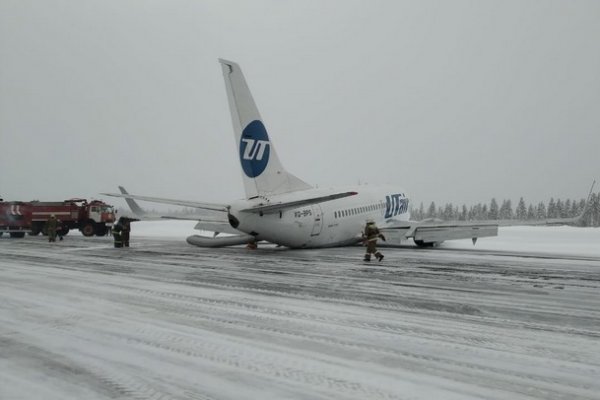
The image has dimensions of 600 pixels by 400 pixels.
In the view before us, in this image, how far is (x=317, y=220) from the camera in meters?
21.4

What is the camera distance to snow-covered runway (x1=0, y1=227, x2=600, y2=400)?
14.9ft

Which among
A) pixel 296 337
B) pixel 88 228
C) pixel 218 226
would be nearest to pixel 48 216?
pixel 88 228

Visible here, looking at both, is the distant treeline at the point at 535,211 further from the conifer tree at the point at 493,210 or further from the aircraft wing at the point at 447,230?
the aircraft wing at the point at 447,230

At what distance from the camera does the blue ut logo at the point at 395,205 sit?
2986 centimetres

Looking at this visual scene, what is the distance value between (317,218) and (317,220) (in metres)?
0.09

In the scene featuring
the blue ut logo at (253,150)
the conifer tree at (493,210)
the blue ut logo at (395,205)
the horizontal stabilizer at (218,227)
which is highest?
the conifer tree at (493,210)

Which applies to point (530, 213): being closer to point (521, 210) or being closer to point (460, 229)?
point (521, 210)

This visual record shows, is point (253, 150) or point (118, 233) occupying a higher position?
point (253, 150)

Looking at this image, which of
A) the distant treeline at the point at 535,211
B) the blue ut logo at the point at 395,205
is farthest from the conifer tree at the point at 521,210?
the blue ut logo at the point at 395,205

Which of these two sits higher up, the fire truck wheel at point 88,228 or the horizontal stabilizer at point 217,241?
the fire truck wheel at point 88,228

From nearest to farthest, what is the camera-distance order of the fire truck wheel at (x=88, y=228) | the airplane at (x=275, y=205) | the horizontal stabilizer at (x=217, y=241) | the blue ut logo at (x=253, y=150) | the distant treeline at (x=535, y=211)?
the airplane at (x=275, y=205) → the blue ut logo at (x=253, y=150) → the horizontal stabilizer at (x=217, y=241) → the fire truck wheel at (x=88, y=228) → the distant treeline at (x=535, y=211)

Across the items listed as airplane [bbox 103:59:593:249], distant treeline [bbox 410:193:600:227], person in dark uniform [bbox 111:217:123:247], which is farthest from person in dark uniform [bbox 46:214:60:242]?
distant treeline [bbox 410:193:600:227]

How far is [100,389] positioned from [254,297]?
5159 mm

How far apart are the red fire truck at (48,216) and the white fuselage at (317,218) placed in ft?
71.4
